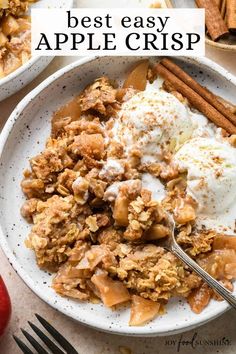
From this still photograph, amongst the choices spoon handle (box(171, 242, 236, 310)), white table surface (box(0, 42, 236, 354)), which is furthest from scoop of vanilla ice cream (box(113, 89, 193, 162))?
white table surface (box(0, 42, 236, 354))

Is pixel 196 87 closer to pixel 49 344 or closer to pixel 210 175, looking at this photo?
pixel 210 175

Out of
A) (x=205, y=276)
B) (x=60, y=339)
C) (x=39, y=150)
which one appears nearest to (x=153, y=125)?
(x=39, y=150)

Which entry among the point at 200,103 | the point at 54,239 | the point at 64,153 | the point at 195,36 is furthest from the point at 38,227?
the point at 195,36

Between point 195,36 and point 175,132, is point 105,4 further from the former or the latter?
point 175,132

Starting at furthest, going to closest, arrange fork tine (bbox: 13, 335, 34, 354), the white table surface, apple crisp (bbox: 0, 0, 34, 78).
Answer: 1. apple crisp (bbox: 0, 0, 34, 78)
2. the white table surface
3. fork tine (bbox: 13, 335, 34, 354)

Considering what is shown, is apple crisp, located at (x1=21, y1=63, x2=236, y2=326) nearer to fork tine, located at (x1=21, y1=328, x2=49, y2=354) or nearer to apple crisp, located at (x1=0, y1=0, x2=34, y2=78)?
fork tine, located at (x1=21, y1=328, x2=49, y2=354)

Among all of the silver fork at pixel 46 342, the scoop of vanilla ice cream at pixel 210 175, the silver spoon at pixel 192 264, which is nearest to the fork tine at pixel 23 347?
the silver fork at pixel 46 342
